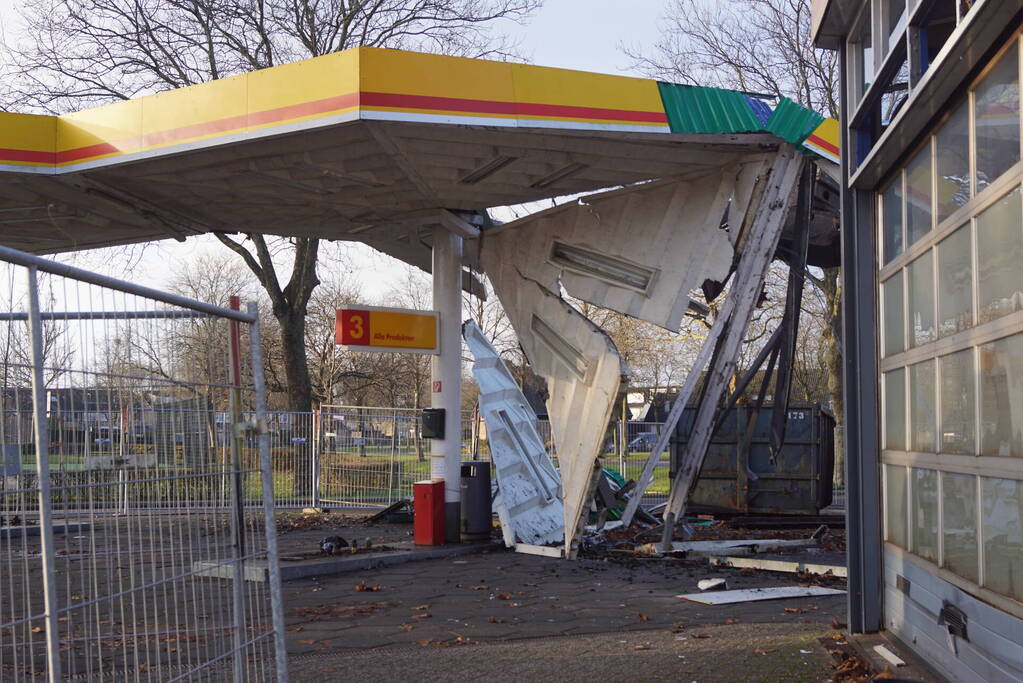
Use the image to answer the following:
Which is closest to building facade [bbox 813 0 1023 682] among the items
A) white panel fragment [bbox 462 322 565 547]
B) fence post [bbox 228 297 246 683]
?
fence post [bbox 228 297 246 683]

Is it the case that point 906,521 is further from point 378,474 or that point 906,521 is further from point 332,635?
point 378,474

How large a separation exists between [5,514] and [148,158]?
24.6 ft

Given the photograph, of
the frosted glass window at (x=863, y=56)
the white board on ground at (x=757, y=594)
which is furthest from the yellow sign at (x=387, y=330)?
the frosted glass window at (x=863, y=56)

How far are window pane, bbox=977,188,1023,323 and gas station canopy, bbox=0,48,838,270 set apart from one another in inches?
197

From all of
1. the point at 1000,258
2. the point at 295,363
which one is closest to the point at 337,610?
the point at 1000,258

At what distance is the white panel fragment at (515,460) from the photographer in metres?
13.1

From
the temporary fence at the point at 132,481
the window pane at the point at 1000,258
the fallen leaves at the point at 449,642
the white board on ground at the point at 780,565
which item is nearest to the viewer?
the temporary fence at the point at 132,481

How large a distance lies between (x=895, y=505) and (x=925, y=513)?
2.32 ft

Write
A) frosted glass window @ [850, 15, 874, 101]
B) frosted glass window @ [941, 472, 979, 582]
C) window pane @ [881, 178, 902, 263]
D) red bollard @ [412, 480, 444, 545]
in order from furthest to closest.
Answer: red bollard @ [412, 480, 444, 545]
frosted glass window @ [850, 15, 874, 101]
window pane @ [881, 178, 902, 263]
frosted glass window @ [941, 472, 979, 582]

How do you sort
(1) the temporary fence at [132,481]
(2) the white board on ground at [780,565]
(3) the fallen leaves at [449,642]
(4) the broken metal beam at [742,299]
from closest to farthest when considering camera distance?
1. (1) the temporary fence at [132,481]
2. (3) the fallen leaves at [449,642]
3. (2) the white board on ground at [780,565]
4. (4) the broken metal beam at [742,299]

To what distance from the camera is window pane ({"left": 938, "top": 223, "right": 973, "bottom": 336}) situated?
→ 531 centimetres

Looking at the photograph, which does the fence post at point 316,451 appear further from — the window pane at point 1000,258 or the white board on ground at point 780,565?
the window pane at point 1000,258

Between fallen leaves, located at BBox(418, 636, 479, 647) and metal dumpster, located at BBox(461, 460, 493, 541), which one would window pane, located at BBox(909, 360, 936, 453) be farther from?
metal dumpster, located at BBox(461, 460, 493, 541)

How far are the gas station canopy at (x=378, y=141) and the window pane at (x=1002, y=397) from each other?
208 inches
